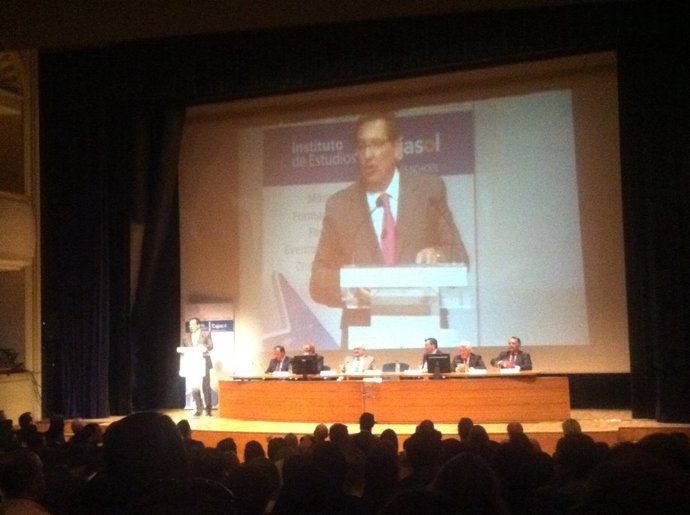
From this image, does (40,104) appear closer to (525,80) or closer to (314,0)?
(525,80)

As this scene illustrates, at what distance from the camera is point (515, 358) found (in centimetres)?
877

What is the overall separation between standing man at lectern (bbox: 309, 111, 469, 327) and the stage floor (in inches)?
73.4

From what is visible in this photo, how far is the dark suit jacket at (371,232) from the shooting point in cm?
974

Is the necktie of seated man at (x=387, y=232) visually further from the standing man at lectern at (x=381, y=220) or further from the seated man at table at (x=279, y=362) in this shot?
the seated man at table at (x=279, y=362)

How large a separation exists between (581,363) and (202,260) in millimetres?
5153

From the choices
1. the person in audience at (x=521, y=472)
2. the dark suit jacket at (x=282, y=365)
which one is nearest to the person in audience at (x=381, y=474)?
the person in audience at (x=521, y=472)

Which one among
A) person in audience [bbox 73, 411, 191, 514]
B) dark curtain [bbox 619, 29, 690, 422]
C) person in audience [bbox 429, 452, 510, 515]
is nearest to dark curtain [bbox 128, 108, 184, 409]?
dark curtain [bbox 619, 29, 690, 422]

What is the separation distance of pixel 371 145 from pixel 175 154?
2873mm

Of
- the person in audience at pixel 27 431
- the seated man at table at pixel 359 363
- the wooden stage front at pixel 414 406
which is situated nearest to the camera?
the person in audience at pixel 27 431

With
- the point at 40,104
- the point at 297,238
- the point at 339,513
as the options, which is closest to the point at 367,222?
the point at 297,238

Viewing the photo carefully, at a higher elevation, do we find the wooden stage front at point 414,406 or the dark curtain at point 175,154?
the dark curtain at point 175,154

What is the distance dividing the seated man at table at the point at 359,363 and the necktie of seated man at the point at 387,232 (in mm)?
1138

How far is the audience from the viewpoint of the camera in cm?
166

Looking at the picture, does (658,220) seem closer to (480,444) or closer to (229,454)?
(480,444)
